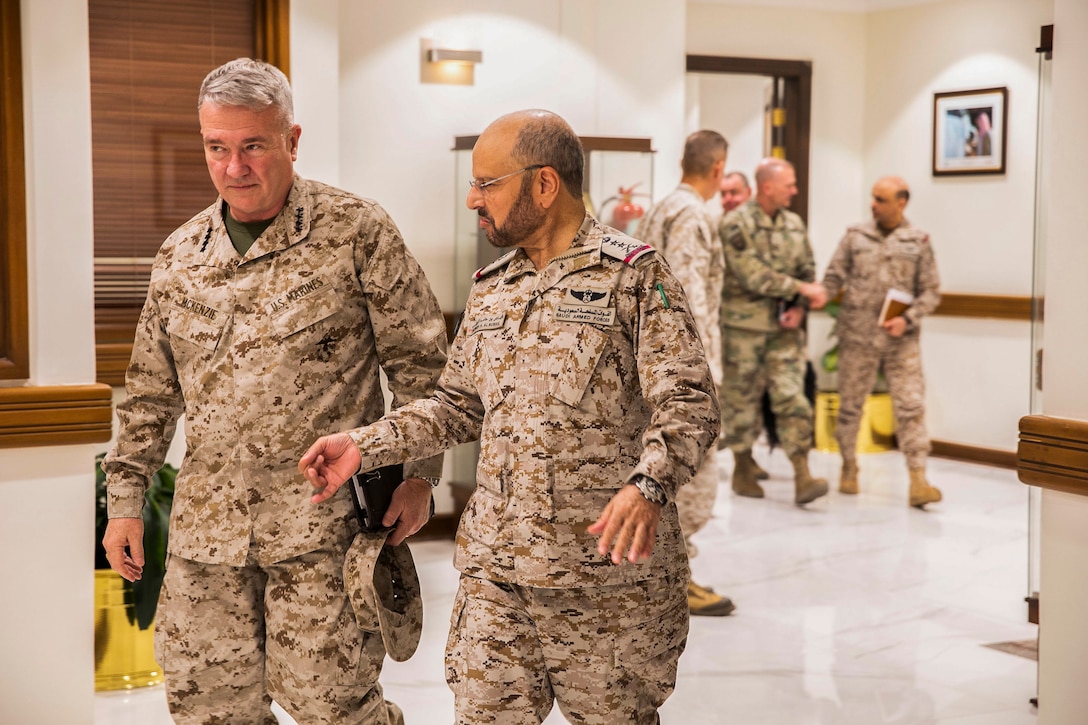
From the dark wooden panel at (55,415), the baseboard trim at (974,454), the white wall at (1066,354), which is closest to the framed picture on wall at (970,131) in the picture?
the baseboard trim at (974,454)

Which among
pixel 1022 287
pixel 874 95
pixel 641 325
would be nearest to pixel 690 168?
pixel 641 325

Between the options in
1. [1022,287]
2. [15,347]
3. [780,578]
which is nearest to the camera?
[15,347]

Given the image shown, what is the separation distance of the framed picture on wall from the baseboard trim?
75.3 inches

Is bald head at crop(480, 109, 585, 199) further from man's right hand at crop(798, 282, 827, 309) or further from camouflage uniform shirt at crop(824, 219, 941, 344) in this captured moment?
camouflage uniform shirt at crop(824, 219, 941, 344)

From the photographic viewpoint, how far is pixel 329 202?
264 centimetres

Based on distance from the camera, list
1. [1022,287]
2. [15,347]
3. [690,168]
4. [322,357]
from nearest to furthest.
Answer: [322,357] < [15,347] < [690,168] < [1022,287]

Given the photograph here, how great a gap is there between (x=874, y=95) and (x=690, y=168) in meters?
4.79

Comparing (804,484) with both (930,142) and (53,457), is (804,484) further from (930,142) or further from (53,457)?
(53,457)

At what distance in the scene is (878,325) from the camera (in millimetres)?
7293

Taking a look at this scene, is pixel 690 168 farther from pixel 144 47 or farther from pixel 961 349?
pixel 961 349

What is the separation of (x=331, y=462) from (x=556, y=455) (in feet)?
1.39

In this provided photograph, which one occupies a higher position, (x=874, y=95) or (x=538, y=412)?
(x=874, y=95)

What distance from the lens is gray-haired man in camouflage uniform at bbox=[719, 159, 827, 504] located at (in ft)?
22.9

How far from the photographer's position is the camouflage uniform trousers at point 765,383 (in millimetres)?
6984
